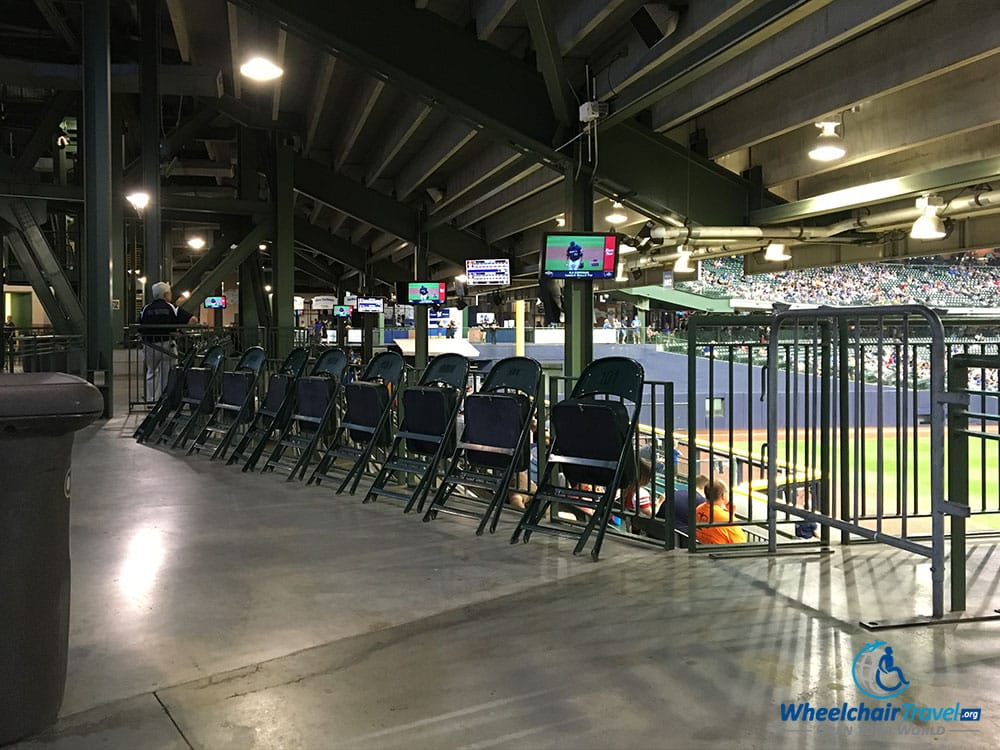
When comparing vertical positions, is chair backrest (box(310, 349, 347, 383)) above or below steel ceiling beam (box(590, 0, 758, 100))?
below

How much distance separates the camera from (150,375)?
Answer: 1232 cm

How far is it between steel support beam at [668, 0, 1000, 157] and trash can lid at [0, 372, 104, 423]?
7225 mm

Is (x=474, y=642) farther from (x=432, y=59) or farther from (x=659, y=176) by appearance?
(x=659, y=176)

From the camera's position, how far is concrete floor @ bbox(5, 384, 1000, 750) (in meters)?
2.59

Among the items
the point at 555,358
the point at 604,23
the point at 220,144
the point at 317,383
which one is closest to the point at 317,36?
the point at 604,23

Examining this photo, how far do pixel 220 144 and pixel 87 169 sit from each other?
9140 millimetres

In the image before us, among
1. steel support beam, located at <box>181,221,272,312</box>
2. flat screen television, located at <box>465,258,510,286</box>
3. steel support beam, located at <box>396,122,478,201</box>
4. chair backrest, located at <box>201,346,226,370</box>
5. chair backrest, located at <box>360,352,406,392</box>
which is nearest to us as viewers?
chair backrest, located at <box>360,352,406,392</box>

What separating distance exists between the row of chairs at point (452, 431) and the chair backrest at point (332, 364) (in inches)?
0.5

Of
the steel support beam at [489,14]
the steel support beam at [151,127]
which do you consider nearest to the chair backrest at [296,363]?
the steel support beam at [489,14]

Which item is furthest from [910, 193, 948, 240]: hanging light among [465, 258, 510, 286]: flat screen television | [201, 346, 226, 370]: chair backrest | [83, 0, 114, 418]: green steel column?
[83, 0, 114, 418]: green steel column

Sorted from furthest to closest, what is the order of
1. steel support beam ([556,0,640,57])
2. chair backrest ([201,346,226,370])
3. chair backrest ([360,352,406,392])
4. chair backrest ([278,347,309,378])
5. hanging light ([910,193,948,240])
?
hanging light ([910,193,948,240])
chair backrest ([201,346,226,370])
steel support beam ([556,0,640,57])
chair backrest ([278,347,309,378])
chair backrest ([360,352,406,392])

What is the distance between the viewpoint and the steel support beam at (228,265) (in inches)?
614

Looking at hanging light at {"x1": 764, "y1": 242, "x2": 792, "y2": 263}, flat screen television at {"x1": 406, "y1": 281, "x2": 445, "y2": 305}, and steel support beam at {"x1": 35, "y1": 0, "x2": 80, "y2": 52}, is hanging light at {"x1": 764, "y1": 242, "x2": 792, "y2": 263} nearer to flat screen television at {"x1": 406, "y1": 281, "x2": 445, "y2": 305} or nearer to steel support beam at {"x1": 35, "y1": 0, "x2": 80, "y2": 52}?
flat screen television at {"x1": 406, "y1": 281, "x2": 445, "y2": 305}

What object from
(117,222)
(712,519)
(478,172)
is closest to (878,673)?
(712,519)
